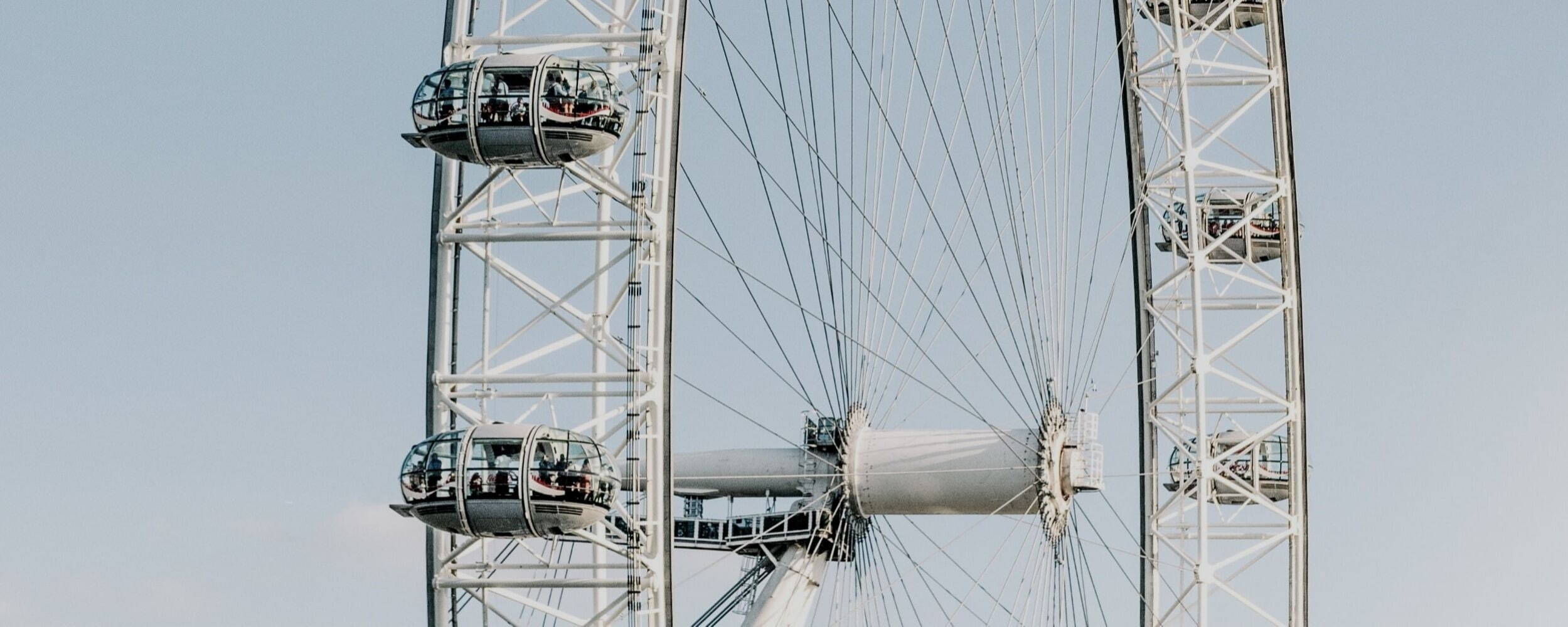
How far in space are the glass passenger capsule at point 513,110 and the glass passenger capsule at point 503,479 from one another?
282cm

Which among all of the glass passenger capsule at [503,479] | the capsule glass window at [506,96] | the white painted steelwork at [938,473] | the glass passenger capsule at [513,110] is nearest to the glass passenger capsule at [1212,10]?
the white painted steelwork at [938,473]

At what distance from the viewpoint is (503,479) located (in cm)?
2806

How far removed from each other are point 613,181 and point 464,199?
1.57 m

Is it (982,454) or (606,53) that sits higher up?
(606,53)

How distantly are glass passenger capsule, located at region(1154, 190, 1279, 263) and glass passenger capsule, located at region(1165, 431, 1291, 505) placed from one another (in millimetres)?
2594

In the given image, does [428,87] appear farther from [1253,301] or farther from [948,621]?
[1253,301]

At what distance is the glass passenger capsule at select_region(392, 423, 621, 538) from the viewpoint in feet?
92.1

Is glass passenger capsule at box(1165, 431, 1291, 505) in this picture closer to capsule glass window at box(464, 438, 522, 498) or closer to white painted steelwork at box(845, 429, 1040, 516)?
white painted steelwork at box(845, 429, 1040, 516)

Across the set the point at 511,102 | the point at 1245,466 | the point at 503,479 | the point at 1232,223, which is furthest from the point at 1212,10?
the point at 503,479

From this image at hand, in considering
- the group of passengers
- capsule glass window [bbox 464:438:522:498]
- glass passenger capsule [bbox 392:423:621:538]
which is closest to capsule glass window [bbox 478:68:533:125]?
the group of passengers

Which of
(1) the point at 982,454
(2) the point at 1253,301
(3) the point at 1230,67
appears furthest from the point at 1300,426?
(1) the point at 982,454

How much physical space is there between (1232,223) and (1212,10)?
9.93ft

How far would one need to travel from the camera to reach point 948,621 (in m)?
34.1

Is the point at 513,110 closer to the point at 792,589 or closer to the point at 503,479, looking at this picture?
the point at 503,479
